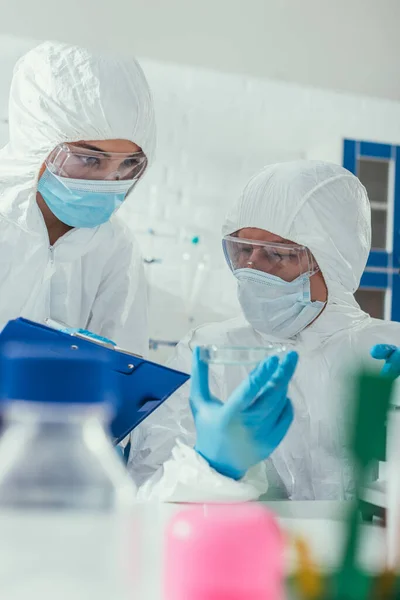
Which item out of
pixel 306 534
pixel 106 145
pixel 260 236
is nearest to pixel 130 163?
pixel 106 145

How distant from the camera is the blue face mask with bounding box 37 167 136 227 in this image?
1.49 meters

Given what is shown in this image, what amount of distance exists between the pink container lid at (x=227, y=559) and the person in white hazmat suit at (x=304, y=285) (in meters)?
1.04

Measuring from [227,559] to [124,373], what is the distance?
0.66 meters

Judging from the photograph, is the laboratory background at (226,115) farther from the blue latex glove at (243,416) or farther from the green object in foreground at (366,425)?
the green object in foreground at (366,425)

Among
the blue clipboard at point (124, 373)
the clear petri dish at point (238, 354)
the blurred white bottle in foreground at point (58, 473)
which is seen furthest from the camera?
the blue clipboard at point (124, 373)

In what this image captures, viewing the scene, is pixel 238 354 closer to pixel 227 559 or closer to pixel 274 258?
pixel 227 559

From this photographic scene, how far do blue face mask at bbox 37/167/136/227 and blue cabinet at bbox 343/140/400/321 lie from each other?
243 centimetres

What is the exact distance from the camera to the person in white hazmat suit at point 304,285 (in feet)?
4.90

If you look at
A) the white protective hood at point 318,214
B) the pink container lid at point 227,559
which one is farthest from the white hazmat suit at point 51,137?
the pink container lid at point 227,559

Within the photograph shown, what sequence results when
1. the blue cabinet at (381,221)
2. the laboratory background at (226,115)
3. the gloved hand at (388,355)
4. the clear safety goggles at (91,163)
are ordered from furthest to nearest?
the blue cabinet at (381,221) → the laboratory background at (226,115) → the clear safety goggles at (91,163) → the gloved hand at (388,355)

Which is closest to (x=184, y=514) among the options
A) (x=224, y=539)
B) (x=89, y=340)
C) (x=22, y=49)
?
(x=224, y=539)

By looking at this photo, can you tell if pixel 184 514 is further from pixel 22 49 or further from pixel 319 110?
pixel 319 110

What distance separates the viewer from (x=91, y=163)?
1504 mm

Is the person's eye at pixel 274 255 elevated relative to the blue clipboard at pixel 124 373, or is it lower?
elevated
